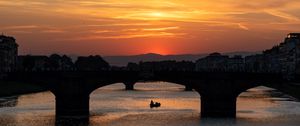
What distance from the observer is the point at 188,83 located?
83688 millimetres

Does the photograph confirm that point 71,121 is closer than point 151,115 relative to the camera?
Yes

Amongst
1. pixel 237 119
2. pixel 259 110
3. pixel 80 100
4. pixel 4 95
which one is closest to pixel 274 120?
pixel 237 119

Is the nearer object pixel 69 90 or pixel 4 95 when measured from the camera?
pixel 69 90

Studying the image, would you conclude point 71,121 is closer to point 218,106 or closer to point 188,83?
point 188,83

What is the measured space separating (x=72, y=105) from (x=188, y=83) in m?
14.3

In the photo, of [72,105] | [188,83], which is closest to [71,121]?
[72,105]

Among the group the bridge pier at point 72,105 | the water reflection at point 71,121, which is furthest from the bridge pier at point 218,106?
the water reflection at point 71,121

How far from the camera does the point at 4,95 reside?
413ft

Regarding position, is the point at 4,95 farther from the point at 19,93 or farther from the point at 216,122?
the point at 216,122

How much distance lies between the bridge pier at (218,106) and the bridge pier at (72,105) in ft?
46.4

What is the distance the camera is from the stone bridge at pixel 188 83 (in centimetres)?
8150

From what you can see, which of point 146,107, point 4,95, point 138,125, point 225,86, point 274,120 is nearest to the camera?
point 138,125

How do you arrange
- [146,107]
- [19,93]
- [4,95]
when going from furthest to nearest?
1. [19,93]
2. [4,95]
3. [146,107]

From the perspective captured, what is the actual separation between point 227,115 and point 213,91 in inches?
135
